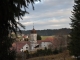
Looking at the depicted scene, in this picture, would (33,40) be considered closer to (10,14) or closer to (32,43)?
(32,43)

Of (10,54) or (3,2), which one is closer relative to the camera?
(3,2)

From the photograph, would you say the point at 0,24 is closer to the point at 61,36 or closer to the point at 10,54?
the point at 10,54

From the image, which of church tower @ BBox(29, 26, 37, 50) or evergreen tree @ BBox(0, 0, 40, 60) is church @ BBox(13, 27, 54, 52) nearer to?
church tower @ BBox(29, 26, 37, 50)

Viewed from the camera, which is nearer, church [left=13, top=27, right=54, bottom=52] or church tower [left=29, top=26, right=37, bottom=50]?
church [left=13, top=27, right=54, bottom=52]

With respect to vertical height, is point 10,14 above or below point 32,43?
above

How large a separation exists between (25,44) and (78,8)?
3097 inches

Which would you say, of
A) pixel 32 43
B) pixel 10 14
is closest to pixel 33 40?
pixel 32 43

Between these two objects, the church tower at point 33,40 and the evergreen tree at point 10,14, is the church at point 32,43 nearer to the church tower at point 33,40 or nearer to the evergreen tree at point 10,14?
Result: the church tower at point 33,40

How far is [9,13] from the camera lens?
214 inches

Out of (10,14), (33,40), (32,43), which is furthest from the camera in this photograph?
(32,43)

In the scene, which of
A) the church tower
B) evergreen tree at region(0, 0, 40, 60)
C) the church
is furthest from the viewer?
the church tower

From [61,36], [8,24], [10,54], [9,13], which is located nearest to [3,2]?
[9,13]

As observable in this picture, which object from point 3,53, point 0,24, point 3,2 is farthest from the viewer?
point 3,53

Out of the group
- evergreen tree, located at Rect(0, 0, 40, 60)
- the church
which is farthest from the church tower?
evergreen tree, located at Rect(0, 0, 40, 60)
